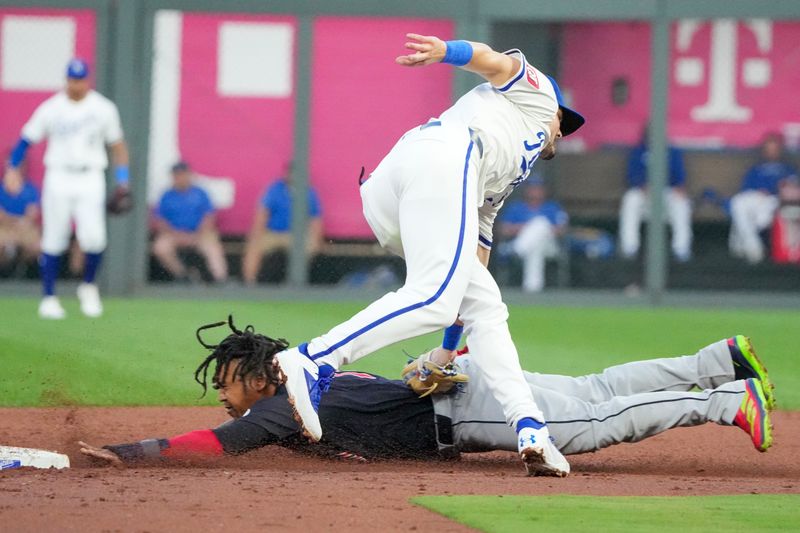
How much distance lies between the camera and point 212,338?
9633 millimetres

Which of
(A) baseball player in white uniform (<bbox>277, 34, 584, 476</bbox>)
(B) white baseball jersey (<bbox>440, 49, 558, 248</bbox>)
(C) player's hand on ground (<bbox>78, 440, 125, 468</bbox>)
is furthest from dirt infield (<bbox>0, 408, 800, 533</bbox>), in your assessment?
(B) white baseball jersey (<bbox>440, 49, 558, 248</bbox>)

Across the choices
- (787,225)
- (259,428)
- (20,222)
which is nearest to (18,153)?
(20,222)

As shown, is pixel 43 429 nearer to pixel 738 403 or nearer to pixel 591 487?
pixel 591 487

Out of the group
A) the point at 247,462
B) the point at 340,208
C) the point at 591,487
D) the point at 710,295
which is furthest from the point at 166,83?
the point at 591,487

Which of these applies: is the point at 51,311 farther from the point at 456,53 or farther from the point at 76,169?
the point at 456,53

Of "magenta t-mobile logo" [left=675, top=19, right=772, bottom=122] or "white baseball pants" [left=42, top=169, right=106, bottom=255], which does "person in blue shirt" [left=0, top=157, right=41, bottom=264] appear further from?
"magenta t-mobile logo" [left=675, top=19, right=772, bottom=122]

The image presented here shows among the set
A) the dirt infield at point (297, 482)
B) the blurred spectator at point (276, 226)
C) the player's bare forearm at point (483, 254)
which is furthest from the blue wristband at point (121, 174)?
the player's bare forearm at point (483, 254)

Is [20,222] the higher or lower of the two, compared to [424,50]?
lower

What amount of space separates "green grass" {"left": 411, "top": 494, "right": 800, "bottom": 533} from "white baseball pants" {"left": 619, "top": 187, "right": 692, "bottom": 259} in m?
10.3

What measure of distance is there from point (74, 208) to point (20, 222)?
273 cm

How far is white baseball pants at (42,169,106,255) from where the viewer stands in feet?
38.1

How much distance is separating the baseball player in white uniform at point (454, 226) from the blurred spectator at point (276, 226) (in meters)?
9.42

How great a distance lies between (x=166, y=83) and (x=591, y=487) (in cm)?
A: 1072

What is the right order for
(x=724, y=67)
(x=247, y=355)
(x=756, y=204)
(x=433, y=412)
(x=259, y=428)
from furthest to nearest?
(x=724, y=67), (x=756, y=204), (x=433, y=412), (x=247, y=355), (x=259, y=428)
